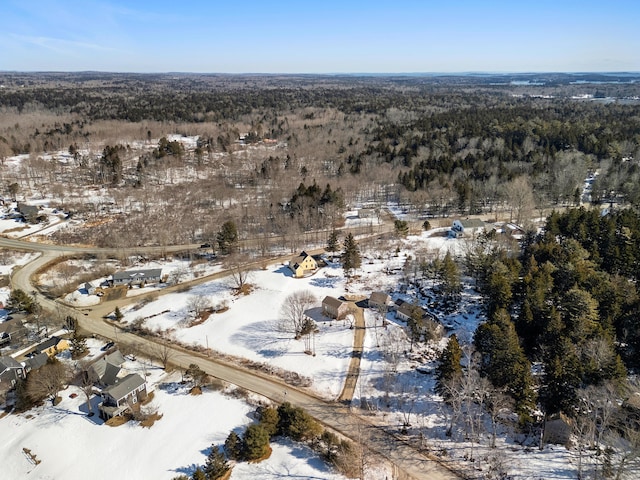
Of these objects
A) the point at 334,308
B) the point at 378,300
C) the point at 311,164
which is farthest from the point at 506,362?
the point at 311,164

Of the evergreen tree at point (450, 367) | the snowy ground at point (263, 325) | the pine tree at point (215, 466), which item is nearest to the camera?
the pine tree at point (215, 466)

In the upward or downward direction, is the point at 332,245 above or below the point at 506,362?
below

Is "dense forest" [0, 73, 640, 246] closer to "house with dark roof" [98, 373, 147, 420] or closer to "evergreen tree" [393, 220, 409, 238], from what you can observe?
"evergreen tree" [393, 220, 409, 238]

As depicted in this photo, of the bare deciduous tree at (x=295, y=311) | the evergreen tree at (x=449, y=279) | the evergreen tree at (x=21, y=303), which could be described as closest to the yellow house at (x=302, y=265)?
the bare deciduous tree at (x=295, y=311)

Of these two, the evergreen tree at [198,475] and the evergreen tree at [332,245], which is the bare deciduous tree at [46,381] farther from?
the evergreen tree at [332,245]

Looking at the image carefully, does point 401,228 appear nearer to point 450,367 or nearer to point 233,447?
point 450,367

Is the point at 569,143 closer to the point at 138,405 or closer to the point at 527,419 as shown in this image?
the point at 527,419

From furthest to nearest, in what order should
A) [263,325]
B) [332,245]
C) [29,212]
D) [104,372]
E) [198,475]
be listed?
[29,212]
[332,245]
[263,325]
[104,372]
[198,475]
